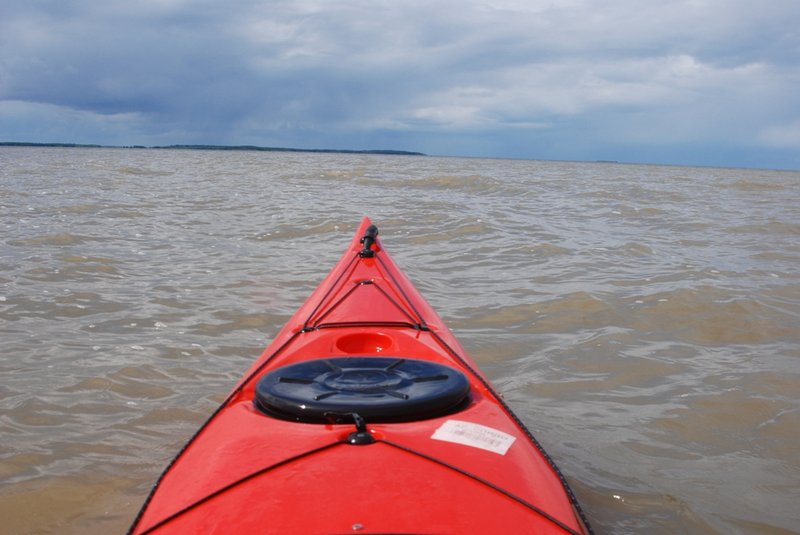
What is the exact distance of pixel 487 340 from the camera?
5.00m

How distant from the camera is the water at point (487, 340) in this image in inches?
121

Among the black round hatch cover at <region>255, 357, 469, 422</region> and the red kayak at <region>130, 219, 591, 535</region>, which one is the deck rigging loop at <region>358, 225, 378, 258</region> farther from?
the black round hatch cover at <region>255, 357, 469, 422</region>

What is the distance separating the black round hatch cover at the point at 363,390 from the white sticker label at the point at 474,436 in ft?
0.29

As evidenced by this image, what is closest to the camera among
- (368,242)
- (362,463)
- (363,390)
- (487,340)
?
(362,463)

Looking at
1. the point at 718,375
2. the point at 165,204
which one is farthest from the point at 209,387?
the point at 165,204

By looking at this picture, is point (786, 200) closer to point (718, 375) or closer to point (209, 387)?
point (718, 375)

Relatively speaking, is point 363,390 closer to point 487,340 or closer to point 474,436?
point 474,436

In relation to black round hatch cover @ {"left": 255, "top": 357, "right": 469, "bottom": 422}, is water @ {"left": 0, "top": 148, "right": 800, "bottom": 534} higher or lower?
lower

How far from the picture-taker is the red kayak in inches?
63.4

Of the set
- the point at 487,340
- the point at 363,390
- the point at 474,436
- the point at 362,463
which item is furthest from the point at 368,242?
the point at 362,463

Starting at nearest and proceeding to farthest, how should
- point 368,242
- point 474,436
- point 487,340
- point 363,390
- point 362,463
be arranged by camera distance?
point 362,463
point 474,436
point 363,390
point 368,242
point 487,340

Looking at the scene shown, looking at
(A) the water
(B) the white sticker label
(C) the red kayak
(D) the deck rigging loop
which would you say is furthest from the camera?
(D) the deck rigging loop

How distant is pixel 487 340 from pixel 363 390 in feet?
9.79

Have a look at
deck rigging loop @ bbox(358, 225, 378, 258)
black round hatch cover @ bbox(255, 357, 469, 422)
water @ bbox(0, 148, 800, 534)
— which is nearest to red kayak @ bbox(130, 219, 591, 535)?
black round hatch cover @ bbox(255, 357, 469, 422)
